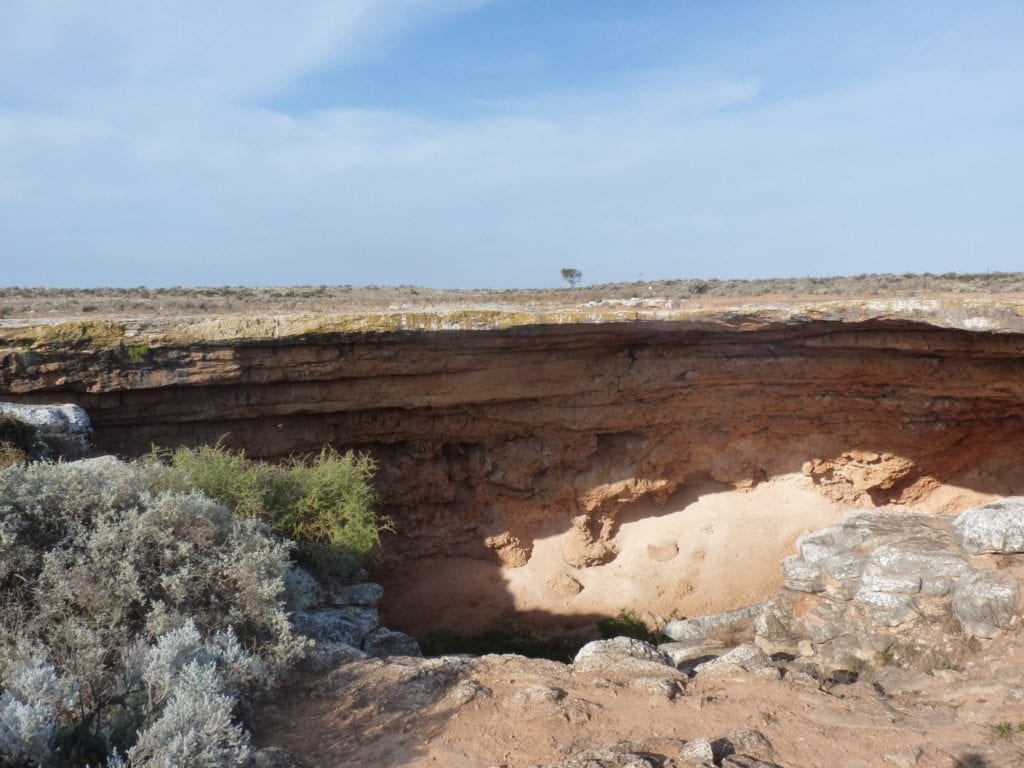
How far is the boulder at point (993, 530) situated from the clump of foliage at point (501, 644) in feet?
16.4

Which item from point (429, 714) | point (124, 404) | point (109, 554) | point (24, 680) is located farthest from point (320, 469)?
point (24, 680)

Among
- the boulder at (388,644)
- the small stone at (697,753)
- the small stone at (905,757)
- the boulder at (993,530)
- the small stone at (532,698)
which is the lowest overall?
the boulder at (388,644)

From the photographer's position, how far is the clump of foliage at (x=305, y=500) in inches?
302

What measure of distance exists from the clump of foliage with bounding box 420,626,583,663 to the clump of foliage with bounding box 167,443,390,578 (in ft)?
8.06

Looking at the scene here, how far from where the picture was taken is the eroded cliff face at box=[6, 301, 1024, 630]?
891 centimetres

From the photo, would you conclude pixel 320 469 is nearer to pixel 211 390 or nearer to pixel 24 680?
pixel 211 390

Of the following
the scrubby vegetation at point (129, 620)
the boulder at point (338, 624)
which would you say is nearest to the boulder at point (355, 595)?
the boulder at point (338, 624)

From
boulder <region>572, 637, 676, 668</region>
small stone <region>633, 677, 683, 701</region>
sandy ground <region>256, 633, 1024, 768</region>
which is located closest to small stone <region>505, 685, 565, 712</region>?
sandy ground <region>256, 633, 1024, 768</region>

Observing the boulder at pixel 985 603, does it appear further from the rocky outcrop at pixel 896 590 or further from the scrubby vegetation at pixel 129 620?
the scrubby vegetation at pixel 129 620

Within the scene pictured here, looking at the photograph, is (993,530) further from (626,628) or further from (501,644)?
(501,644)

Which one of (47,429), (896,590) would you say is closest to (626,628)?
(896,590)

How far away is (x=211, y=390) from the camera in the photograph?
31.3 feet

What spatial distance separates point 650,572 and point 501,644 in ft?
8.44

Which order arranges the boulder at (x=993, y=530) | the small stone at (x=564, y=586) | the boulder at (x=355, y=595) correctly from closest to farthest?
the boulder at (x=993, y=530) < the boulder at (x=355, y=595) < the small stone at (x=564, y=586)
